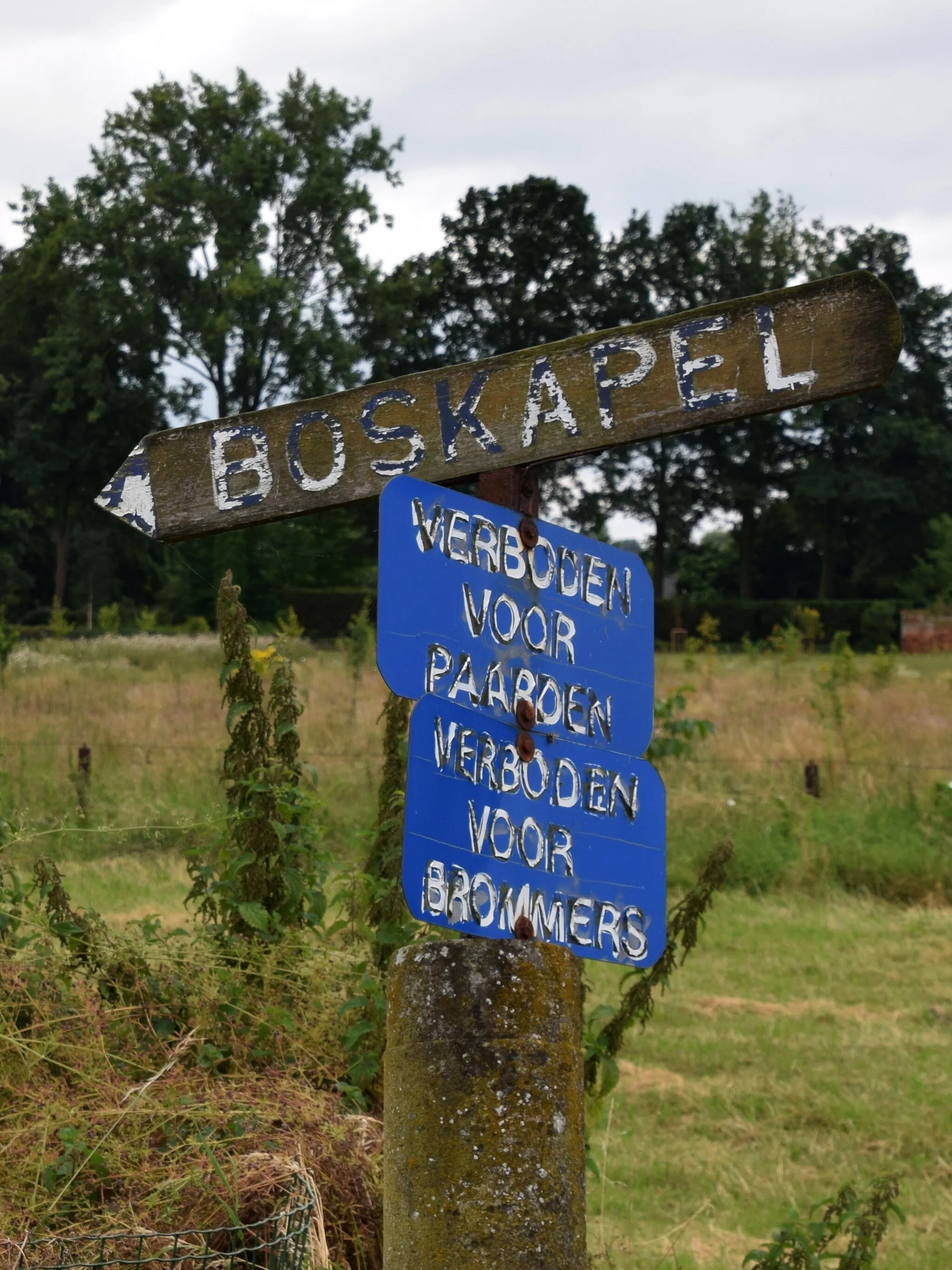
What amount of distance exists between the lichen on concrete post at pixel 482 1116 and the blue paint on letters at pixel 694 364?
0.97 meters

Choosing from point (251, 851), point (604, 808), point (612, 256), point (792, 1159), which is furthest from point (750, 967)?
point (612, 256)

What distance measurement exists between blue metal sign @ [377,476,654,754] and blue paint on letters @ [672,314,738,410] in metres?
0.29

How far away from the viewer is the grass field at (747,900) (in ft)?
16.8

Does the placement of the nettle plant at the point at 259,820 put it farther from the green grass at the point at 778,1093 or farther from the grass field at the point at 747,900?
the green grass at the point at 778,1093

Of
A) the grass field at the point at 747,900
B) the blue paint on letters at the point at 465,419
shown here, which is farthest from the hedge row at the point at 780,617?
the blue paint on letters at the point at 465,419

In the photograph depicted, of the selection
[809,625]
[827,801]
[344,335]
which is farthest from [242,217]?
[827,801]

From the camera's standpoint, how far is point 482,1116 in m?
2.11

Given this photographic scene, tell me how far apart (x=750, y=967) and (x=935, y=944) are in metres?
1.24

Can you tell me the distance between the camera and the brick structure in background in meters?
35.0

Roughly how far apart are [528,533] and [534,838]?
1.68 ft

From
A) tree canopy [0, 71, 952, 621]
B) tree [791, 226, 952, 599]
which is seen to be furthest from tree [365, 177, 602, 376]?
tree [791, 226, 952, 599]

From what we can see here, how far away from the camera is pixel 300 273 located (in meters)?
39.5

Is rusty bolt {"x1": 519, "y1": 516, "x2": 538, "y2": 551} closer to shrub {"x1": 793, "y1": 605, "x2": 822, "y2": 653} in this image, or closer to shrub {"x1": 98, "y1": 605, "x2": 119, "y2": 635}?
shrub {"x1": 793, "y1": 605, "x2": 822, "y2": 653}

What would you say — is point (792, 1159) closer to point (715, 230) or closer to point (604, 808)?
point (604, 808)
